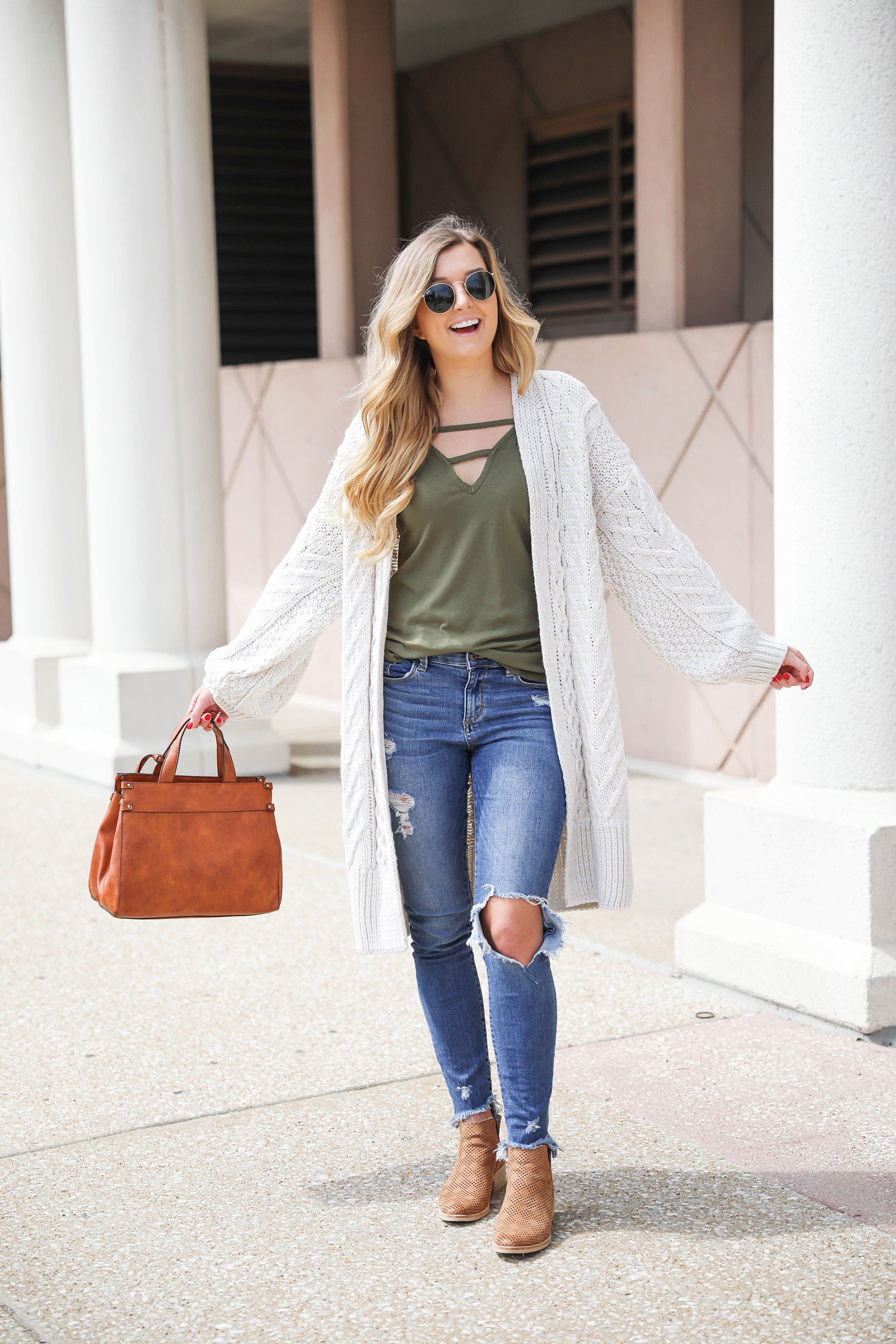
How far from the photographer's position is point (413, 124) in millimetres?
11984

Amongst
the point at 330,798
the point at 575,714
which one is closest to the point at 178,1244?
the point at 575,714

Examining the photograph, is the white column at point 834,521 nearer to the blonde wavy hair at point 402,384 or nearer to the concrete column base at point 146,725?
the blonde wavy hair at point 402,384

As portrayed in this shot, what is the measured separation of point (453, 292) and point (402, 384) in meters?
0.20

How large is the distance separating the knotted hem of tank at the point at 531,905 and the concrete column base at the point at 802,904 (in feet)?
4.36

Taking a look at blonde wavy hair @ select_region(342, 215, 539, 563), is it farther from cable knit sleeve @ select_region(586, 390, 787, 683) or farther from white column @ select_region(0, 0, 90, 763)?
white column @ select_region(0, 0, 90, 763)

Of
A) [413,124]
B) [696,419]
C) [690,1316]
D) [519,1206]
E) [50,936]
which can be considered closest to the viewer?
[690,1316]

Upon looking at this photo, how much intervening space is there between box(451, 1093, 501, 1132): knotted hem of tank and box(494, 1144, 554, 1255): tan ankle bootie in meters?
0.14

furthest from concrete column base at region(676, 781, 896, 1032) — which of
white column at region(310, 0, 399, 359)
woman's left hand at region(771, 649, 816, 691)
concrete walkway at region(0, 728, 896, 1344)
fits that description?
white column at region(310, 0, 399, 359)

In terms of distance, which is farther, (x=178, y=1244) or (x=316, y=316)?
(x=316, y=316)

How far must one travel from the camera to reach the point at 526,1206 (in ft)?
9.98

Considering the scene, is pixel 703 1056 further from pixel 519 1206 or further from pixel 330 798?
pixel 330 798

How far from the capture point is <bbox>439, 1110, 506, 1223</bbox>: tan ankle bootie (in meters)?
3.17

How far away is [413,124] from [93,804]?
260 inches

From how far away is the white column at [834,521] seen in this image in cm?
412
